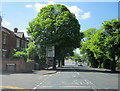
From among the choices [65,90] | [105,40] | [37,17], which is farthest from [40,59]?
[65,90]

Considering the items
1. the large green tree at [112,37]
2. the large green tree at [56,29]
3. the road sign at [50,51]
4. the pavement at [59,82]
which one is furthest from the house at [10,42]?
the large green tree at [112,37]

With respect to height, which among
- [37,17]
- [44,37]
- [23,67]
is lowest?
[23,67]

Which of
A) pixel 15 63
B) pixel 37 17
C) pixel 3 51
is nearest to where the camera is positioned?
pixel 15 63

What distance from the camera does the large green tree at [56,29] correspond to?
42969 mm

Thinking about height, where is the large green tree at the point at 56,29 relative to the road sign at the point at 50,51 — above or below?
above

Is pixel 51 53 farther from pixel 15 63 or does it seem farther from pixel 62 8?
pixel 15 63

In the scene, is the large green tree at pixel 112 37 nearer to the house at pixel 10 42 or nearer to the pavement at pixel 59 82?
the pavement at pixel 59 82

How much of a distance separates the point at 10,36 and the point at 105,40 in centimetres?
2018

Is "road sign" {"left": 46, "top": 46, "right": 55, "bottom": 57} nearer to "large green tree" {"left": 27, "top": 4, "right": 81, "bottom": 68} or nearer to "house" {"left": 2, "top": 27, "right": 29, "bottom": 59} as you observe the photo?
"large green tree" {"left": 27, "top": 4, "right": 81, "bottom": 68}

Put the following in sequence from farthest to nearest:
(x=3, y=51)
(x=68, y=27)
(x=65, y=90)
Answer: (x=68, y=27) < (x=3, y=51) < (x=65, y=90)

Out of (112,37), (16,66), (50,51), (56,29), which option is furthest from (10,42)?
(112,37)

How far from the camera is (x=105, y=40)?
4128cm

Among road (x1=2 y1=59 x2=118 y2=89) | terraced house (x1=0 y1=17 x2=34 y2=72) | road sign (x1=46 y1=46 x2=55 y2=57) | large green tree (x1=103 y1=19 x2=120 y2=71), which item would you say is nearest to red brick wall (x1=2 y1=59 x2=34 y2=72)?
terraced house (x1=0 y1=17 x2=34 y2=72)

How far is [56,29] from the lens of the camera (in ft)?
143
